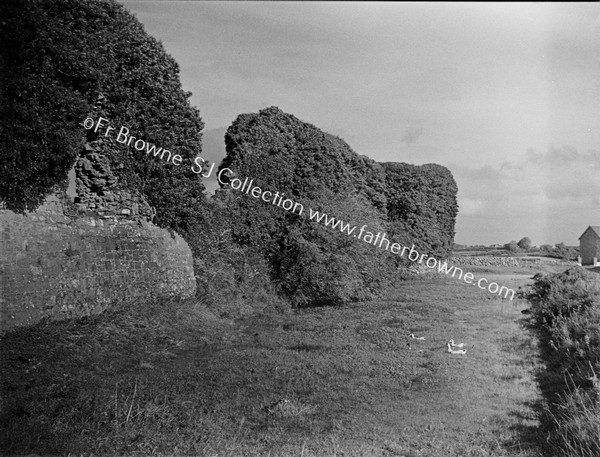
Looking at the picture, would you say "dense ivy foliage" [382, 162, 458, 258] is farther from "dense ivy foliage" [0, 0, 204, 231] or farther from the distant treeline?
"dense ivy foliage" [0, 0, 204, 231]

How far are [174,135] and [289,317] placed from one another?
466 centimetres

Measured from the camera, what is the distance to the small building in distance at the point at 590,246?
52.5ft

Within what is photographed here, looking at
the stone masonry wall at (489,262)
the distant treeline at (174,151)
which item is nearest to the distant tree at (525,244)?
the stone masonry wall at (489,262)

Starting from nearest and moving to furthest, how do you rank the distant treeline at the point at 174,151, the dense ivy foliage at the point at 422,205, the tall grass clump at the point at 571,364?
the tall grass clump at the point at 571,364, the distant treeline at the point at 174,151, the dense ivy foliage at the point at 422,205

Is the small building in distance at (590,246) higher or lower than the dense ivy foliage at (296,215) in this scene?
higher

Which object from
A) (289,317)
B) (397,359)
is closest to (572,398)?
(397,359)

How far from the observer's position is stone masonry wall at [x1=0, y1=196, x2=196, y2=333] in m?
7.29

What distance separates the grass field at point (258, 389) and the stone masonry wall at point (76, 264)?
385 mm

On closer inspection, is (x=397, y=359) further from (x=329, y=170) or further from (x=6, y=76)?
(x=329, y=170)

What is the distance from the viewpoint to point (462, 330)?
32.8ft

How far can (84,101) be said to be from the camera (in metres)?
8.45

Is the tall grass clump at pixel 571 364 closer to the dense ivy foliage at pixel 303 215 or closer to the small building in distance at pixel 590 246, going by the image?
the small building in distance at pixel 590 246

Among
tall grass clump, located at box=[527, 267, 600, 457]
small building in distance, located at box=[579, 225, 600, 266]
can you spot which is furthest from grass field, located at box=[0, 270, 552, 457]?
small building in distance, located at box=[579, 225, 600, 266]

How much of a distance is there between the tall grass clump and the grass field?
10.7 inches
